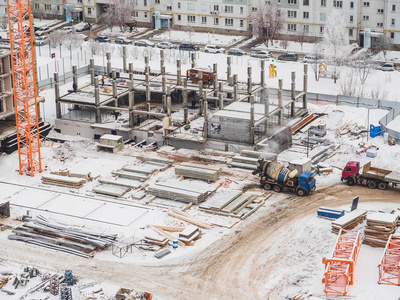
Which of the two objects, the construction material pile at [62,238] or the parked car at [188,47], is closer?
the construction material pile at [62,238]

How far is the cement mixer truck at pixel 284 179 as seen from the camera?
5712 cm

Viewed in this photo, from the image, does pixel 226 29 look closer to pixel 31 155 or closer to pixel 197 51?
pixel 197 51

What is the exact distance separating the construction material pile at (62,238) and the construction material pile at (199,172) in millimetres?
10511

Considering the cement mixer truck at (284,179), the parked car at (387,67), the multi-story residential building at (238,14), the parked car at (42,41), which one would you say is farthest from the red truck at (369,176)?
the parked car at (42,41)

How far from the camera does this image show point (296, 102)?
7750cm

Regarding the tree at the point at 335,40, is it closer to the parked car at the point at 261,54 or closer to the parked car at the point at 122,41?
the parked car at the point at 261,54

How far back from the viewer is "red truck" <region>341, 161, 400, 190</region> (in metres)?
57.7

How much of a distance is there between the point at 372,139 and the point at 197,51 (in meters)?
35.1

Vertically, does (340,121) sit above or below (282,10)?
below

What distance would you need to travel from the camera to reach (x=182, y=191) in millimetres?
56750

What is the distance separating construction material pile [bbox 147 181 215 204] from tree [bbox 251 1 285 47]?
45837 mm

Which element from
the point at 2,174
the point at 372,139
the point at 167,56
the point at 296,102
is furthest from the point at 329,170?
the point at 167,56

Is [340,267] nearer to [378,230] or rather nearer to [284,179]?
[378,230]

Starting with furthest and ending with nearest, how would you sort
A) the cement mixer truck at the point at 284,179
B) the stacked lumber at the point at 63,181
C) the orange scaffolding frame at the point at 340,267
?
the stacked lumber at the point at 63,181 < the cement mixer truck at the point at 284,179 < the orange scaffolding frame at the point at 340,267
